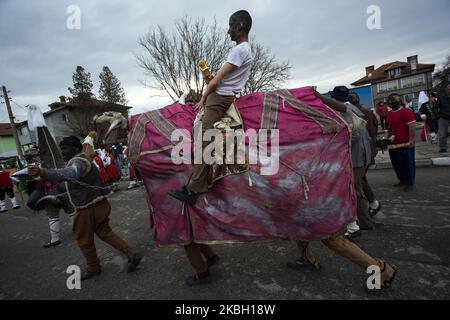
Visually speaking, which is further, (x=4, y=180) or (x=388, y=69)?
(x=388, y=69)

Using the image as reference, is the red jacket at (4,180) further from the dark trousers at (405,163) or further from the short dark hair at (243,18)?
the dark trousers at (405,163)

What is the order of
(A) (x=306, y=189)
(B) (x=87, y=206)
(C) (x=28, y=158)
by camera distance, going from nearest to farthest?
(A) (x=306, y=189) → (B) (x=87, y=206) → (C) (x=28, y=158)

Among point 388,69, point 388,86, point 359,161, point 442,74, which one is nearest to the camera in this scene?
point 359,161

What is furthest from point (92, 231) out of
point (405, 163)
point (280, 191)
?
point (405, 163)

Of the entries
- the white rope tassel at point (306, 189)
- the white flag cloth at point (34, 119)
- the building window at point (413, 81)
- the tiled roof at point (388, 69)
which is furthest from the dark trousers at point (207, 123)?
the tiled roof at point (388, 69)

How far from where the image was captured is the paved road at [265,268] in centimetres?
256

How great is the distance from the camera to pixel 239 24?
2457 millimetres

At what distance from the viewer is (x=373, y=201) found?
429 centimetres

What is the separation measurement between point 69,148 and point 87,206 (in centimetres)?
82

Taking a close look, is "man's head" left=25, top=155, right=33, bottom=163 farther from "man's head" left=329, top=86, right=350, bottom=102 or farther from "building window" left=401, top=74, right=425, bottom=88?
"building window" left=401, top=74, right=425, bottom=88

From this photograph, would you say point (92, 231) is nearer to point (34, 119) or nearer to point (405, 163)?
point (34, 119)

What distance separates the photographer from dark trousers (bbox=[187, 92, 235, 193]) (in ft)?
8.14

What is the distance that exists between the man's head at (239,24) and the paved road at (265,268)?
2577 millimetres

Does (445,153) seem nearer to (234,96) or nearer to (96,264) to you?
(234,96)
